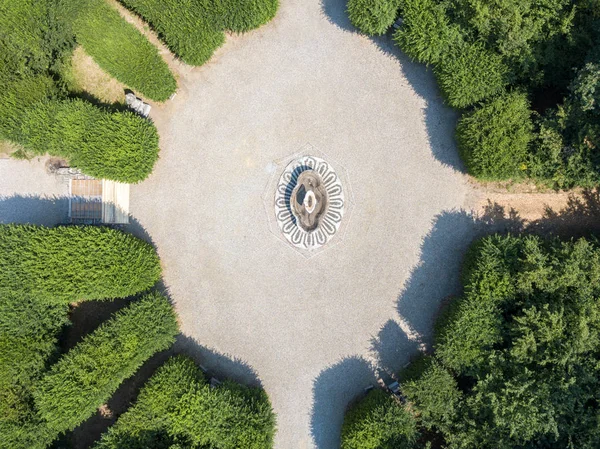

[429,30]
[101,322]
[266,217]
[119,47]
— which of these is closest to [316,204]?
[266,217]

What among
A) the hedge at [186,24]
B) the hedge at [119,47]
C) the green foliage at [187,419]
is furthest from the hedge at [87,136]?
the green foliage at [187,419]

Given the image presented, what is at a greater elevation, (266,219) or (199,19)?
(199,19)

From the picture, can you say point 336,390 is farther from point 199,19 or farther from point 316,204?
point 199,19

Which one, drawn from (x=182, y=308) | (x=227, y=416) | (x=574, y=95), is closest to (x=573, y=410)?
(x=574, y=95)

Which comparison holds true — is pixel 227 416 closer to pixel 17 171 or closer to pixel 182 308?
pixel 182 308

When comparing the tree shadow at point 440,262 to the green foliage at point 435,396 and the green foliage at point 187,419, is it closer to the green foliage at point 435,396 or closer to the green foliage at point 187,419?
the green foliage at point 435,396

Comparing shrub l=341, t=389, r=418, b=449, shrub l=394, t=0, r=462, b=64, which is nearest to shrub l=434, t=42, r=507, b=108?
shrub l=394, t=0, r=462, b=64

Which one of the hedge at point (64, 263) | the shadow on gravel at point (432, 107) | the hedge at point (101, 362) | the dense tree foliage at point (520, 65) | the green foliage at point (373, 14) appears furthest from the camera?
the shadow on gravel at point (432, 107)
